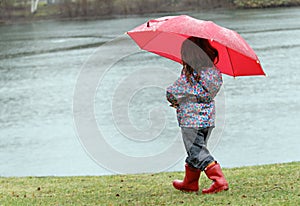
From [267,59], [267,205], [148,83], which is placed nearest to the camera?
[267,205]

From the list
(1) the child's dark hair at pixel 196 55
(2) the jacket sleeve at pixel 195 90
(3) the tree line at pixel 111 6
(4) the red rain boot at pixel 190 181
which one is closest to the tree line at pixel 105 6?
(3) the tree line at pixel 111 6

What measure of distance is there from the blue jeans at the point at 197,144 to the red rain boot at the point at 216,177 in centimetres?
7

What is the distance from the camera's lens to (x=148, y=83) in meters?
21.9

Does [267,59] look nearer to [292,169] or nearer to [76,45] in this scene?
[76,45]

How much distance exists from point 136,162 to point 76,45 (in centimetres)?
2708

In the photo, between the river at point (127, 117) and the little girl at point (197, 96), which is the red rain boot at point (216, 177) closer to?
the little girl at point (197, 96)

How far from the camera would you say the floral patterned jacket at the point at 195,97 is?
5.45m

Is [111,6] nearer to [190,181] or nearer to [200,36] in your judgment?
[190,181]

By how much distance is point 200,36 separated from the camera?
5289 millimetres

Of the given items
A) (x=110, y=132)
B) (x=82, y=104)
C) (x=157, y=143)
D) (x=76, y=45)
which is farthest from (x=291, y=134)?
(x=76, y=45)

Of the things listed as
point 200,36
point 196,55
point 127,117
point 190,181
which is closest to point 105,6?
point 127,117

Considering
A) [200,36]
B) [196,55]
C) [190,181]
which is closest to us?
[200,36]

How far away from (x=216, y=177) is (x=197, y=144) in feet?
1.25

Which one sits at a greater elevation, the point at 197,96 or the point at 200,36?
the point at 200,36
